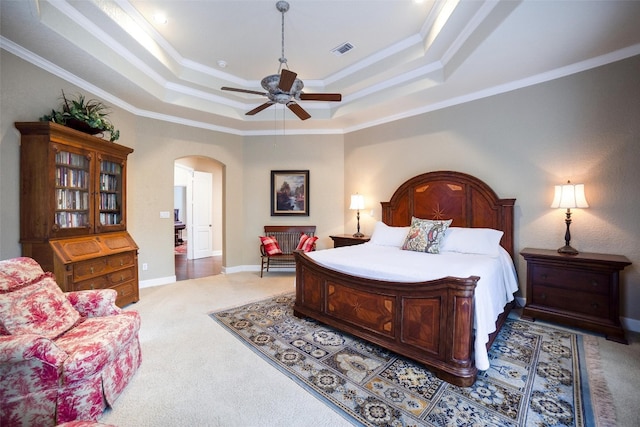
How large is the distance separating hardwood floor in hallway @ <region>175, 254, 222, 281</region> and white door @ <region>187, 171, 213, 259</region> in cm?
34

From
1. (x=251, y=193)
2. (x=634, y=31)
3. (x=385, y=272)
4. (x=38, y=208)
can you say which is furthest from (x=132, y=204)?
(x=634, y=31)

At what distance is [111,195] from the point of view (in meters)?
3.97

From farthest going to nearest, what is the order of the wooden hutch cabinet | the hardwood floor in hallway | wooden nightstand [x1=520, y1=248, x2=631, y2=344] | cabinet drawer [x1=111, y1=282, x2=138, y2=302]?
the hardwood floor in hallway, cabinet drawer [x1=111, y1=282, x2=138, y2=302], the wooden hutch cabinet, wooden nightstand [x1=520, y1=248, x2=631, y2=344]

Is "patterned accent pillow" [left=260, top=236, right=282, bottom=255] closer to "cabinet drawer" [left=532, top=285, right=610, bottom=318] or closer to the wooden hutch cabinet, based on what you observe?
the wooden hutch cabinet

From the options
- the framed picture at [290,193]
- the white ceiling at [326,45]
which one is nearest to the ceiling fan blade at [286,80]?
the white ceiling at [326,45]

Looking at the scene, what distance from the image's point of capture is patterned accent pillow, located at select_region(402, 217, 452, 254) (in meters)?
3.54

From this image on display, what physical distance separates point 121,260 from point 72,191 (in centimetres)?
103

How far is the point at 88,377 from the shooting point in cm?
173

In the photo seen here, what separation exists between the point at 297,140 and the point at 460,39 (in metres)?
3.50

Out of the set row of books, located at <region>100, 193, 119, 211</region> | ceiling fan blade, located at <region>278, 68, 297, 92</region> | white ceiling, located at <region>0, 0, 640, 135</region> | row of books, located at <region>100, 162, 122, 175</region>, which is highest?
white ceiling, located at <region>0, 0, 640, 135</region>

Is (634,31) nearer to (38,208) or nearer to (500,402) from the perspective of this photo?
(500,402)

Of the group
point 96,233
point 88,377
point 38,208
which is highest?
point 38,208

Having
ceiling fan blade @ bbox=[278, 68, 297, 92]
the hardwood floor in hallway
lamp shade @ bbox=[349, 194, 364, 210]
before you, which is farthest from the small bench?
ceiling fan blade @ bbox=[278, 68, 297, 92]

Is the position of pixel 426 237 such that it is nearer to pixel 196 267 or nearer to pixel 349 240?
pixel 349 240
